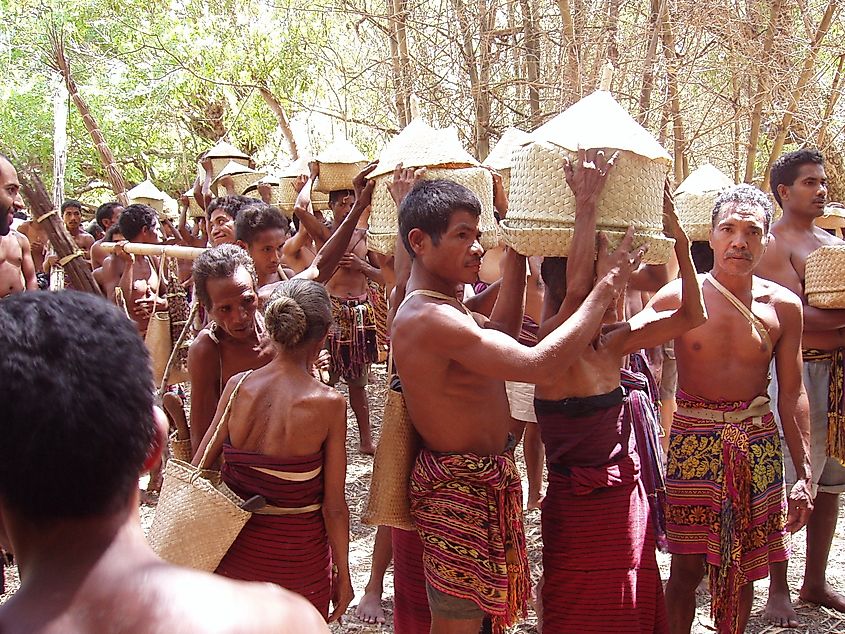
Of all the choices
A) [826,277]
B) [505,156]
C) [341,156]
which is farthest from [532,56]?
[826,277]

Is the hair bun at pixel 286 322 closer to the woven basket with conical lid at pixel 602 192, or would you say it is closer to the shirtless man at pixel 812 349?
the woven basket with conical lid at pixel 602 192

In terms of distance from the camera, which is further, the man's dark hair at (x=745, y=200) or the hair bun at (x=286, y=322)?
the man's dark hair at (x=745, y=200)

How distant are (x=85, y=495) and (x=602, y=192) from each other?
1.84 meters

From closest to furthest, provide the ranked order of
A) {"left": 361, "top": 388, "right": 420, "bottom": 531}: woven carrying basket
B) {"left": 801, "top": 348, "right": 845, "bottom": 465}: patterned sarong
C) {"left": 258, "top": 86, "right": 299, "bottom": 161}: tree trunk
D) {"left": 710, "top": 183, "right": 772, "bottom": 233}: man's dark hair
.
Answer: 1. {"left": 361, "top": 388, "right": 420, "bottom": 531}: woven carrying basket
2. {"left": 710, "top": 183, "right": 772, "bottom": 233}: man's dark hair
3. {"left": 801, "top": 348, "right": 845, "bottom": 465}: patterned sarong
4. {"left": 258, "top": 86, "right": 299, "bottom": 161}: tree trunk

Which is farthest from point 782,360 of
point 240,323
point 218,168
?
point 218,168

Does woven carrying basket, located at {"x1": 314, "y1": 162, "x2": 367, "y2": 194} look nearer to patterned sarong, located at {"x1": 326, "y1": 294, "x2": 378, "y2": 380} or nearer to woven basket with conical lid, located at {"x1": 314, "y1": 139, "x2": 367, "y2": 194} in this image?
woven basket with conical lid, located at {"x1": 314, "y1": 139, "x2": 367, "y2": 194}

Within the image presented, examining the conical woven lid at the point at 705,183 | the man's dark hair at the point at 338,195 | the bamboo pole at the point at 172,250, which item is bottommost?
the bamboo pole at the point at 172,250

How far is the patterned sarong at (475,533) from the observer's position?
8.96 feet

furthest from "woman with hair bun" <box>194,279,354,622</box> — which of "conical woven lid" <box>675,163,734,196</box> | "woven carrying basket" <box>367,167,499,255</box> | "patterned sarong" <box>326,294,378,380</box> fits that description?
"patterned sarong" <box>326,294,378,380</box>

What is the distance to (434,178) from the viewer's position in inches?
127

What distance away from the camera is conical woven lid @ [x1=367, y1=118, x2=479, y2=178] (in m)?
3.24

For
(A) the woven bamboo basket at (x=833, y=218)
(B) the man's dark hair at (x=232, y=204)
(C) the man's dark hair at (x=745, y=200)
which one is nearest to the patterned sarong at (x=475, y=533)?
(C) the man's dark hair at (x=745, y=200)

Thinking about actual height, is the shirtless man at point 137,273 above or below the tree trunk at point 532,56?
below

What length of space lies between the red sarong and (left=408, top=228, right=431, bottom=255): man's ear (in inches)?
28.4
